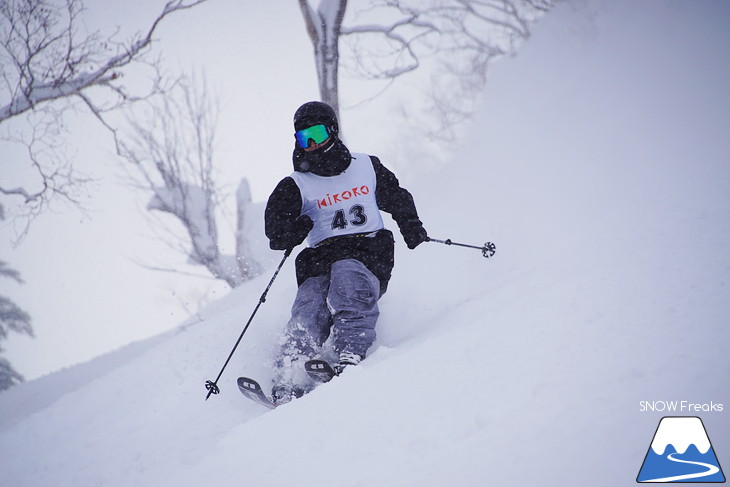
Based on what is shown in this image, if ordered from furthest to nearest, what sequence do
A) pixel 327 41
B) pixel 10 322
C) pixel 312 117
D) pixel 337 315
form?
pixel 10 322 < pixel 327 41 < pixel 312 117 < pixel 337 315

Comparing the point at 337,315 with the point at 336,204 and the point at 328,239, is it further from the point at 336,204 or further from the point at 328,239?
the point at 336,204

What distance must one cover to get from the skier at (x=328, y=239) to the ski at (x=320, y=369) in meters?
0.25

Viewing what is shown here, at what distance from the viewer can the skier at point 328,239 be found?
2.66m

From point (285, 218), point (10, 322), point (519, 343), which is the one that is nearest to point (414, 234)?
point (285, 218)

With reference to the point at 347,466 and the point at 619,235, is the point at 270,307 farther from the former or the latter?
the point at 619,235

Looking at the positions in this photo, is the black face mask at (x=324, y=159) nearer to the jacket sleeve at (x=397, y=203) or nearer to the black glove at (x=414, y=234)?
the jacket sleeve at (x=397, y=203)

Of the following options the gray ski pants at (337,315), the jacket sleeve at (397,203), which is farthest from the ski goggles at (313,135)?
the gray ski pants at (337,315)

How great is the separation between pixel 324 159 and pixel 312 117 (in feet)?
1.07

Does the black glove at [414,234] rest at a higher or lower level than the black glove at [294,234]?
lower

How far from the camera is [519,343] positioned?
→ 171 centimetres

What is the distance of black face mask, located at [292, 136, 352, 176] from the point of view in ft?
9.53

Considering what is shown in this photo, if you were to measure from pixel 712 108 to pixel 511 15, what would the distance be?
370 inches

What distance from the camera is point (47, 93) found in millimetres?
7094

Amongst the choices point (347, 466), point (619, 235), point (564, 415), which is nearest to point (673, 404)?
point (564, 415)
